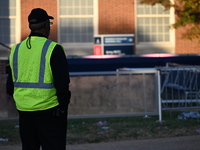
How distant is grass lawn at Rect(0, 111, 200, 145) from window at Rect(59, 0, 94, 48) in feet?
34.0

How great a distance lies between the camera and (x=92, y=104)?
32.9 ft

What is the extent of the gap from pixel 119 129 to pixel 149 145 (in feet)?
5.87

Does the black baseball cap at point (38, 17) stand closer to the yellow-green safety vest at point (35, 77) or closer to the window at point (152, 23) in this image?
the yellow-green safety vest at point (35, 77)

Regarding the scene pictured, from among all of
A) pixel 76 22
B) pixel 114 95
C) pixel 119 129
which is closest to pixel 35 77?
pixel 119 129

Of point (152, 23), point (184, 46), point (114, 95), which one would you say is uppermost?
point (152, 23)

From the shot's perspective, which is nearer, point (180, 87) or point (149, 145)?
point (149, 145)

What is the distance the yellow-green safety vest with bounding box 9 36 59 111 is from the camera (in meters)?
4.10

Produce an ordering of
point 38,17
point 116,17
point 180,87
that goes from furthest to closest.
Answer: point 116,17 → point 180,87 → point 38,17

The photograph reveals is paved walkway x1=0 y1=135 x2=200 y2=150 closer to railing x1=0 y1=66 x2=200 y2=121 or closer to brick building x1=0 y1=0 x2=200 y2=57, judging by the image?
railing x1=0 y1=66 x2=200 y2=121

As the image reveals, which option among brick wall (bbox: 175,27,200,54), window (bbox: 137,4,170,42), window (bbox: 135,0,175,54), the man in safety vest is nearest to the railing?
the man in safety vest

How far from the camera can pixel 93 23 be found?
21000 mm

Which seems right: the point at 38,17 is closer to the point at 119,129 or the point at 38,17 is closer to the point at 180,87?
the point at 119,129

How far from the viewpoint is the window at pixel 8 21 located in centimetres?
2066

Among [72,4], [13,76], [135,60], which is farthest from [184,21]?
[13,76]
